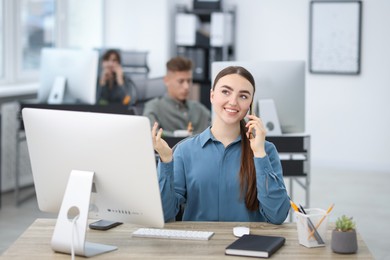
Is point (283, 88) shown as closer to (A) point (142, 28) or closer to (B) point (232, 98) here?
(B) point (232, 98)

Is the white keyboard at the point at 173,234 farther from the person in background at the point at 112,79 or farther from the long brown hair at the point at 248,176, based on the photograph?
the person in background at the point at 112,79

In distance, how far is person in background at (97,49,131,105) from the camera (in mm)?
6496

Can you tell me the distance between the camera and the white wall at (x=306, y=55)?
7.21m

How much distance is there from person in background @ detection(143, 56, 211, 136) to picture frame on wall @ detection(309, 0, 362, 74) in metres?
2.71

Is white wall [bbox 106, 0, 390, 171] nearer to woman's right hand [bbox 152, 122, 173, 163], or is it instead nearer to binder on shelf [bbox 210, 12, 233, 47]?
binder on shelf [bbox 210, 12, 233, 47]

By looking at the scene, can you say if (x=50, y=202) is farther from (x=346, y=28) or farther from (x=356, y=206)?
(x=346, y=28)

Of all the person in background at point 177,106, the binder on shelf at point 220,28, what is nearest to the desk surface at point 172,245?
the person in background at point 177,106

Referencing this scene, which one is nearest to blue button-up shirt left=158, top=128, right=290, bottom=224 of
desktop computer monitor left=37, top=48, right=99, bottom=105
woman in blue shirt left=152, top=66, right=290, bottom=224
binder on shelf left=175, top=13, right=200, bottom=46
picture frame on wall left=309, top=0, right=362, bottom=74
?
woman in blue shirt left=152, top=66, right=290, bottom=224

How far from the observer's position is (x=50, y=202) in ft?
8.02

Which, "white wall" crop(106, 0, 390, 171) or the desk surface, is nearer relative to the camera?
the desk surface

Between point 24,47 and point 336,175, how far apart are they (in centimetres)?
318

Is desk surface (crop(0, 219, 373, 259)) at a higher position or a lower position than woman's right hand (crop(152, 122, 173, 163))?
lower

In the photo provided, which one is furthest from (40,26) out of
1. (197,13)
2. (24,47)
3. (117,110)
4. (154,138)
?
(154,138)

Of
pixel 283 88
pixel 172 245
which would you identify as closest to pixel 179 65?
pixel 283 88
